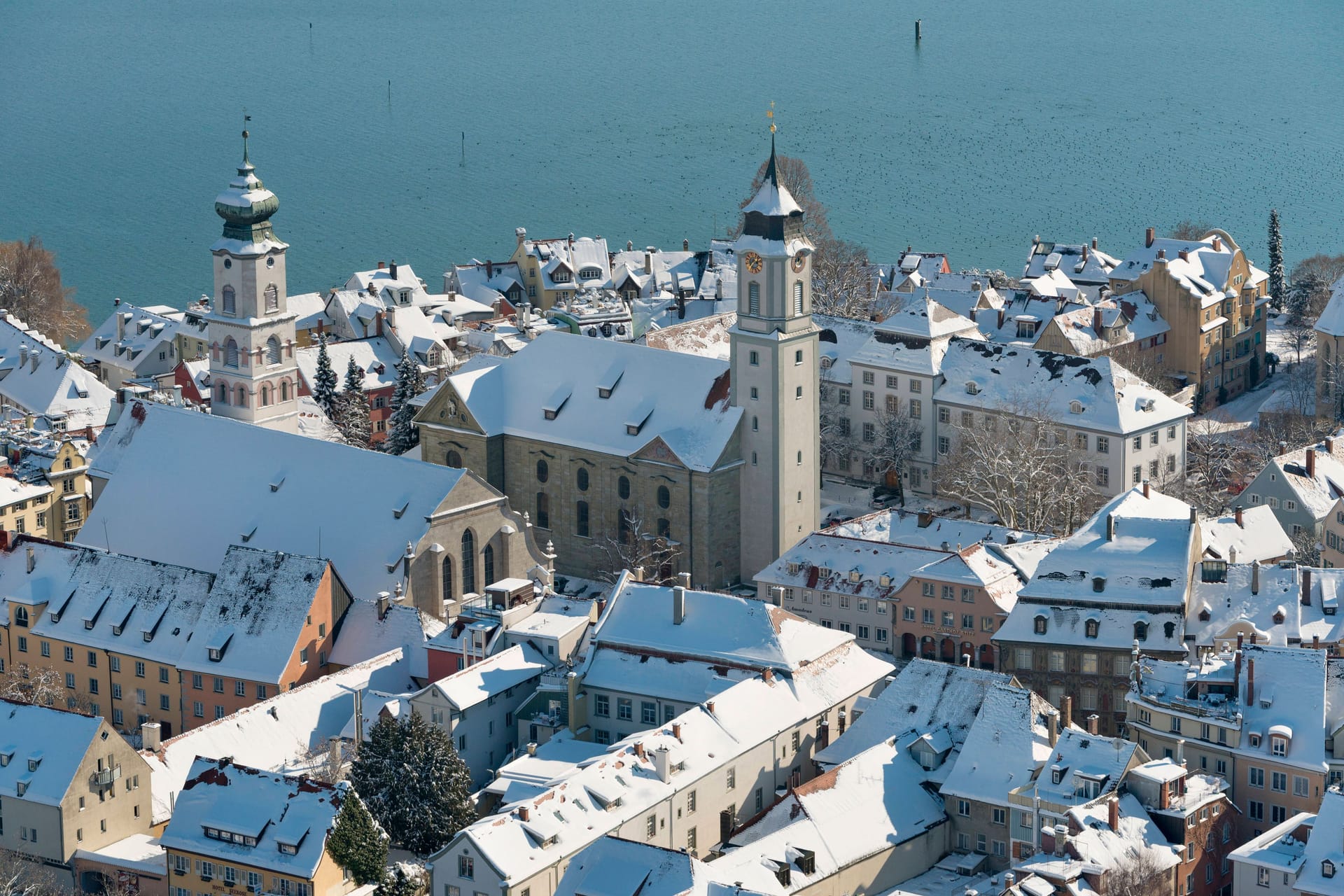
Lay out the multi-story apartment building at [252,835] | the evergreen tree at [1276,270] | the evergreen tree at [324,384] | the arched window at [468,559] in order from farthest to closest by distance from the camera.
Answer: the evergreen tree at [1276,270] < the evergreen tree at [324,384] < the arched window at [468,559] < the multi-story apartment building at [252,835]

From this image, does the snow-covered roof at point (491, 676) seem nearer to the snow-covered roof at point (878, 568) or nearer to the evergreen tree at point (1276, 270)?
the snow-covered roof at point (878, 568)

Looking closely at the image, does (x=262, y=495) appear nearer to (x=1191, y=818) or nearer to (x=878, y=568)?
(x=878, y=568)

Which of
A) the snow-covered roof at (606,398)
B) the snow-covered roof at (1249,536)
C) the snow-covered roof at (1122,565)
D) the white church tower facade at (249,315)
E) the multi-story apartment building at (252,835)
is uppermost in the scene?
the white church tower facade at (249,315)

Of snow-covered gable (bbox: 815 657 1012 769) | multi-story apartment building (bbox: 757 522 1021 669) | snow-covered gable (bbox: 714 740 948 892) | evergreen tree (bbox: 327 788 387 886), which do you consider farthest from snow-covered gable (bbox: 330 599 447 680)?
snow-covered gable (bbox: 714 740 948 892)

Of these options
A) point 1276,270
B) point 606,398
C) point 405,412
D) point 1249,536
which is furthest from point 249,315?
point 1276,270

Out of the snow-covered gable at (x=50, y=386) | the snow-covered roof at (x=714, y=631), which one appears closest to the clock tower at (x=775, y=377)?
the snow-covered roof at (x=714, y=631)

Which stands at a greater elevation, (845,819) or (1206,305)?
(1206,305)
